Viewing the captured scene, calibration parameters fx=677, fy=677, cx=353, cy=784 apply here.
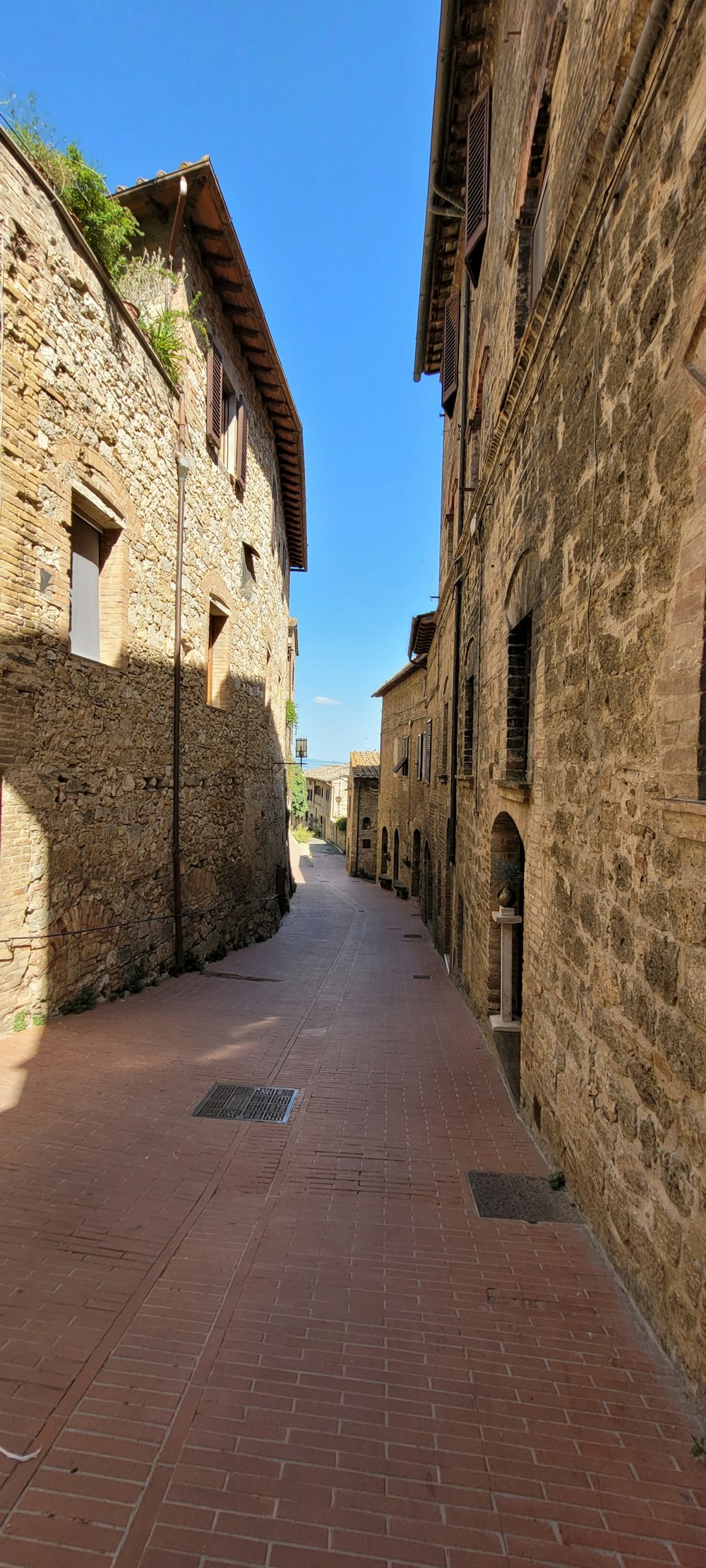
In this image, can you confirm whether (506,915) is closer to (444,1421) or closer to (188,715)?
(444,1421)

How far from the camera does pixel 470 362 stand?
32.5 feet

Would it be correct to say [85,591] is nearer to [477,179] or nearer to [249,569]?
[249,569]

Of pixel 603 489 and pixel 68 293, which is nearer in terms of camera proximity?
pixel 603 489

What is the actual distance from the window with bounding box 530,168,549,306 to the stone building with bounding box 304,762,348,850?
1410 inches

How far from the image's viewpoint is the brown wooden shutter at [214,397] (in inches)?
414

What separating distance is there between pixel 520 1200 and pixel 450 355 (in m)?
12.8

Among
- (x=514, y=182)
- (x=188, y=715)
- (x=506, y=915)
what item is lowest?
(x=506, y=915)

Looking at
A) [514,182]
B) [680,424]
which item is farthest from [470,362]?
[680,424]

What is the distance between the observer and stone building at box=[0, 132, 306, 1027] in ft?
19.2

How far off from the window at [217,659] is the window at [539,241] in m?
6.89

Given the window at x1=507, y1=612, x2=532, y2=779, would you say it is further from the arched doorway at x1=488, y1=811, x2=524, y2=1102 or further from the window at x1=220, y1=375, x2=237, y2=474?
the window at x1=220, y1=375, x2=237, y2=474

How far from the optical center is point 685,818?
2547 mm

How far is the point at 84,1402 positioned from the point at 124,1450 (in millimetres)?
269

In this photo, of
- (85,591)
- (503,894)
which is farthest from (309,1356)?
(85,591)
